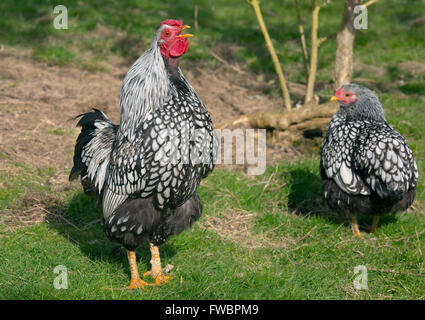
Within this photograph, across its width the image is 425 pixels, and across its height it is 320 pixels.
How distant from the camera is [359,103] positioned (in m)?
5.74

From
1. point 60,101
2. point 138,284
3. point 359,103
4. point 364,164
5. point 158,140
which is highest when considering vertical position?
point 60,101

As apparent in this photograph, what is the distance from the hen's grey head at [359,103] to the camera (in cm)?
569

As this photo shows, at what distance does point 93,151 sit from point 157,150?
1128mm

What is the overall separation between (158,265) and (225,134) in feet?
10.1

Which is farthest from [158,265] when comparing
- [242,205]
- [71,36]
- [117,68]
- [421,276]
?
[71,36]

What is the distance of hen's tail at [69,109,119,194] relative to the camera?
471 centimetres

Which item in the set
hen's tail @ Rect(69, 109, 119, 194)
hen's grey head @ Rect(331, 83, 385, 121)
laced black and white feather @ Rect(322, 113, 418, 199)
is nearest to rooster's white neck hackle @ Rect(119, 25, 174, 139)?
hen's tail @ Rect(69, 109, 119, 194)

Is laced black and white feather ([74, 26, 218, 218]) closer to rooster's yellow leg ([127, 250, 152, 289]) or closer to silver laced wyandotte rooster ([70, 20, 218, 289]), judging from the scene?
silver laced wyandotte rooster ([70, 20, 218, 289])

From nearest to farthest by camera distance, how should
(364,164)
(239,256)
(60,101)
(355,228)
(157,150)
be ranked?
(157,150) < (239,256) < (364,164) < (355,228) < (60,101)

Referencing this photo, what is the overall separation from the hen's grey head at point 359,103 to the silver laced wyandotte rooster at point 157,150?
210 centimetres

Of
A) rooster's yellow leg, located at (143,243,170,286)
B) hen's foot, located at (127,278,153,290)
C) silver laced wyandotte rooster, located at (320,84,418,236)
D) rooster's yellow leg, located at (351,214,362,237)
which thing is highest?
silver laced wyandotte rooster, located at (320,84,418,236)

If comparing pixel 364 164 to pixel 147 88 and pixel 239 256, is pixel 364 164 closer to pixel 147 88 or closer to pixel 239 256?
pixel 239 256

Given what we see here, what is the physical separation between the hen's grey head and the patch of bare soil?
4.95 ft

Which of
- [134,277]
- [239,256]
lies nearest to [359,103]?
[239,256]
